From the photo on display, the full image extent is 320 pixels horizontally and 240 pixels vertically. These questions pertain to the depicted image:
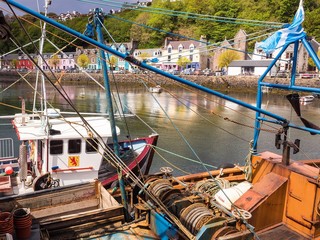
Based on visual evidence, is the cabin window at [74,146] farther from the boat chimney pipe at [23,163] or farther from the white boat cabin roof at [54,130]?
the boat chimney pipe at [23,163]

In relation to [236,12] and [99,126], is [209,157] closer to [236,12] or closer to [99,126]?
[99,126]

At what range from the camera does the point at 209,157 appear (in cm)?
2166

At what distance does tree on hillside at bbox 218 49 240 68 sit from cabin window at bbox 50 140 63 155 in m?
72.3

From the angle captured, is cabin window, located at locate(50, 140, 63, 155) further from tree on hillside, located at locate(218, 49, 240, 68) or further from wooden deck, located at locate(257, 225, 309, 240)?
tree on hillside, located at locate(218, 49, 240, 68)

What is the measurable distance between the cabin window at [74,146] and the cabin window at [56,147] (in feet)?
1.02

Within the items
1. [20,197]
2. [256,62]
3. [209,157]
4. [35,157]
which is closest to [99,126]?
[35,157]

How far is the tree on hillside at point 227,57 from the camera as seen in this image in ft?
260

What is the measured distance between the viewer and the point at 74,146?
11.6m

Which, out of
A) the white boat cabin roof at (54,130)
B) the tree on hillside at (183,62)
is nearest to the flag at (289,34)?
the white boat cabin roof at (54,130)

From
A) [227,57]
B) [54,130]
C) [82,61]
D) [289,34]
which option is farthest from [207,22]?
[289,34]

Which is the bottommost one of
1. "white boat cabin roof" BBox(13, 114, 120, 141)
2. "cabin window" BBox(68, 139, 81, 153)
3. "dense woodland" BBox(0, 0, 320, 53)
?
"cabin window" BBox(68, 139, 81, 153)

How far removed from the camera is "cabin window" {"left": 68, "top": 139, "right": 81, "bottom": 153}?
1156cm

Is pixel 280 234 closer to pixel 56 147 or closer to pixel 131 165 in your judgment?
pixel 56 147

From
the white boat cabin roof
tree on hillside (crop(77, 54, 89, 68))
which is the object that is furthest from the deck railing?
tree on hillside (crop(77, 54, 89, 68))
